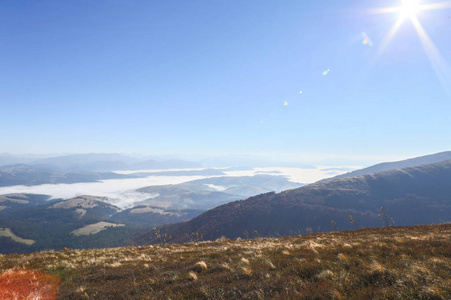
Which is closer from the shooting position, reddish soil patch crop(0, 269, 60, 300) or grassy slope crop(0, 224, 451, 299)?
grassy slope crop(0, 224, 451, 299)

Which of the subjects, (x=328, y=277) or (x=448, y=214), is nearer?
(x=328, y=277)

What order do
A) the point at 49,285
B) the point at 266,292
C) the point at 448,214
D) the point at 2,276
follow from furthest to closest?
the point at 448,214 < the point at 2,276 < the point at 49,285 < the point at 266,292

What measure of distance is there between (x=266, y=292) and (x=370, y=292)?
Answer: 10.8 ft

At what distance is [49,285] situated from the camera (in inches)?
437

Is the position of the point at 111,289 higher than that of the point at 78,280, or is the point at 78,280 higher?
the point at 111,289

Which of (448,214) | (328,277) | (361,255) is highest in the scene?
(328,277)

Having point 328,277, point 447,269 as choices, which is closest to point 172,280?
point 328,277

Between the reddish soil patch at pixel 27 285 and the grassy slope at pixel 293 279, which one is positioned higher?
the grassy slope at pixel 293 279

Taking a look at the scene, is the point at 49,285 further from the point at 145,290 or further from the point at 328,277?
the point at 328,277

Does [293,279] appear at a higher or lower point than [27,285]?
higher

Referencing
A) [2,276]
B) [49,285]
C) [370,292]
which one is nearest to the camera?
[370,292]

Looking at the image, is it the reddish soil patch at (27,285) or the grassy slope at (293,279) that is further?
the reddish soil patch at (27,285)

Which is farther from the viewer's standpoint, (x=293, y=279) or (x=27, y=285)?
(x=27, y=285)

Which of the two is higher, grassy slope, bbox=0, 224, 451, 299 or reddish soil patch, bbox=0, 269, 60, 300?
grassy slope, bbox=0, 224, 451, 299
